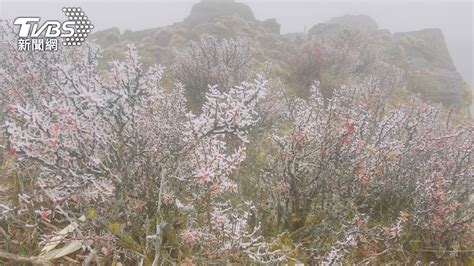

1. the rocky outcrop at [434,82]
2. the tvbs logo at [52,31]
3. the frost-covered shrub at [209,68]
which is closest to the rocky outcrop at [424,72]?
the rocky outcrop at [434,82]

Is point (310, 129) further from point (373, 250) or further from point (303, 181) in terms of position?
point (373, 250)

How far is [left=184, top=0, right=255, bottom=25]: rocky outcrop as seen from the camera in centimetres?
1905

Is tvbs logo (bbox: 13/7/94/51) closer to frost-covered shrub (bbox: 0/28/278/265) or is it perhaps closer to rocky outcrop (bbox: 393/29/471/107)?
frost-covered shrub (bbox: 0/28/278/265)

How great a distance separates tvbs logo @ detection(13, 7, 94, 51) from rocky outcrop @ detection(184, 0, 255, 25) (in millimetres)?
14037

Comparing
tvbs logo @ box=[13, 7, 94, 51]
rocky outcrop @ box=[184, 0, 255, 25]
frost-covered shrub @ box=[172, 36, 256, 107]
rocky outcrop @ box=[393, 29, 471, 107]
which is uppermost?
rocky outcrop @ box=[184, 0, 255, 25]

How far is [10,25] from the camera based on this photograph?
3223mm

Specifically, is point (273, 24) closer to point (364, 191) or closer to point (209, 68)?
point (209, 68)

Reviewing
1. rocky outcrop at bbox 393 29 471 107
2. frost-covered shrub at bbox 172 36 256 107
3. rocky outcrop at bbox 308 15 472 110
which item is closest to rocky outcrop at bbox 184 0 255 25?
rocky outcrop at bbox 308 15 472 110

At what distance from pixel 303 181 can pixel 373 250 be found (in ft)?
2.53

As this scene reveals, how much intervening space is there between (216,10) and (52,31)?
1827cm

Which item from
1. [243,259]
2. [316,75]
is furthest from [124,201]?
[316,75]

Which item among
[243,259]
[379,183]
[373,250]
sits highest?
[379,183]

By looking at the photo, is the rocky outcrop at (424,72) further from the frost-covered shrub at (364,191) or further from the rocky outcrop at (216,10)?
the rocky outcrop at (216,10)

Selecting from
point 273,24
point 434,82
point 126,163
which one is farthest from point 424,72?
point 126,163
